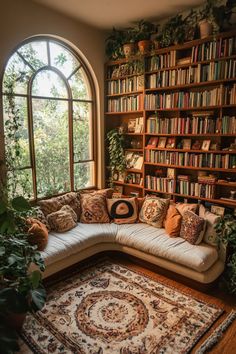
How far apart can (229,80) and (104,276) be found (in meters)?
2.59

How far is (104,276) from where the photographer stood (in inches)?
116

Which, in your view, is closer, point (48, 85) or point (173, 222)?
point (173, 222)

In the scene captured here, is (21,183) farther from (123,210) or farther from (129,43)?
(129,43)

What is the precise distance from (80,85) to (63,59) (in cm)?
44

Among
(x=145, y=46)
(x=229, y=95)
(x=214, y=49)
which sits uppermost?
(x=145, y=46)

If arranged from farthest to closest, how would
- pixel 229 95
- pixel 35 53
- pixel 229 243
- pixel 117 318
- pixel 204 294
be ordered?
1. pixel 35 53
2. pixel 229 95
3. pixel 229 243
4. pixel 204 294
5. pixel 117 318

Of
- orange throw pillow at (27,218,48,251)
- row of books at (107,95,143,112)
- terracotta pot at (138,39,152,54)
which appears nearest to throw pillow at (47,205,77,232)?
orange throw pillow at (27,218,48,251)

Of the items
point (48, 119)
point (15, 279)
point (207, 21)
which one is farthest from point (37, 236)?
point (207, 21)

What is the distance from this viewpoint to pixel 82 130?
4.06 metres

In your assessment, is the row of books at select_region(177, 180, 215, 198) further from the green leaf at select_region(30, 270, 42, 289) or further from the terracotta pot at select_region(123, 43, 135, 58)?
the green leaf at select_region(30, 270, 42, 289)

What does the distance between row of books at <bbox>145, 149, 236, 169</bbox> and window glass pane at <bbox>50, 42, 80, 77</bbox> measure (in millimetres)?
1618

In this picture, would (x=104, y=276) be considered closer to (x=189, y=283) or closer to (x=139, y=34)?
(x=189, y=283)

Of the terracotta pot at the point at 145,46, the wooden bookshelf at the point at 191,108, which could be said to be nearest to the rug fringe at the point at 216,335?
the wooden bookshelf at the point at 191,108

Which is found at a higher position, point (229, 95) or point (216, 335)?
point (229, 95)
